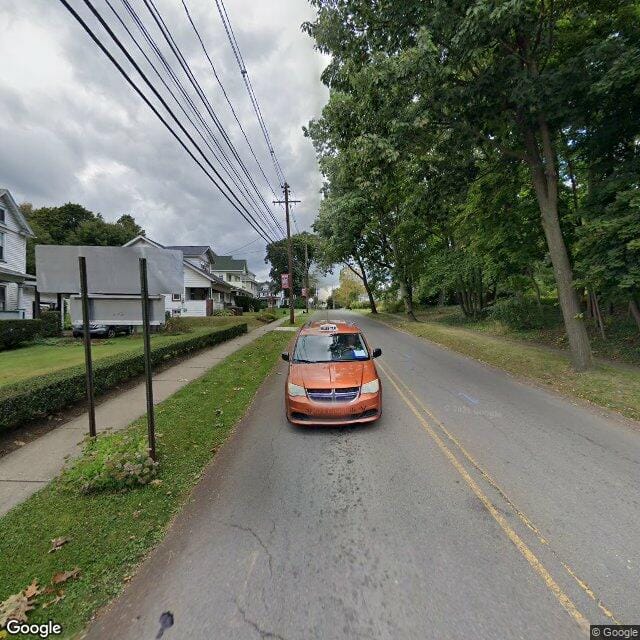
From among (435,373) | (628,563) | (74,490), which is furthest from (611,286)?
(74,490)

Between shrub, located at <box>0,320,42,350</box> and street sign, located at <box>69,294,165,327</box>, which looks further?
shrub, located at <box>0,320,42,350</box>

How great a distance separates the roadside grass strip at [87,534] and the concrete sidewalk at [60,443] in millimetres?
309

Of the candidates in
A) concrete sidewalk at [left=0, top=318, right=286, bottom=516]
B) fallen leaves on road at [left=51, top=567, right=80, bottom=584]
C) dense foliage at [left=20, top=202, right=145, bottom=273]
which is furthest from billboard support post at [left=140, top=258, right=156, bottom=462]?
dense foliage at [left=20, top=202, right=145, bottom=273]

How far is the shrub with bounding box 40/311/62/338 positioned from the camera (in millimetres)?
17362

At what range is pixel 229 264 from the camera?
65000 millimetres

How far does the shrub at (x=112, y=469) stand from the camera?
371 centimetres

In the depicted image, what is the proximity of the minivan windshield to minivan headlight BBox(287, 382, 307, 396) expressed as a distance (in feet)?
2.48

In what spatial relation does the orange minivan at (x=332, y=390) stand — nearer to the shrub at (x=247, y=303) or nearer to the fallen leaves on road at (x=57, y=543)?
the fallen leaves on road at (x=57, y=543)

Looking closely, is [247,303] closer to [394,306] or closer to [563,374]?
[394,306]

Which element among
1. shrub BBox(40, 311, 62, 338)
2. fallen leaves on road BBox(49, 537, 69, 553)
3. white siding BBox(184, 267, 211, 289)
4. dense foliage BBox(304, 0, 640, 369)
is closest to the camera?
fallen leaves on road BBox(49, 537, 69, 553)

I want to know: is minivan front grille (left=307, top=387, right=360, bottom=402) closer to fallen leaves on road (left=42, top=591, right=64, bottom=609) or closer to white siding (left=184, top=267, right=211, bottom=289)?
fallen leaves on road (left=42, top=591, right=64, bottom=609)

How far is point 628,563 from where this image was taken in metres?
2.73

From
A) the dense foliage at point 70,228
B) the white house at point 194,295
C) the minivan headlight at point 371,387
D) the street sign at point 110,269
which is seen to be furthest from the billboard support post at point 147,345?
the dense foliage at point 70,228

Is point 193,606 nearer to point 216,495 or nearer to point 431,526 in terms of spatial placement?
point 216,495
